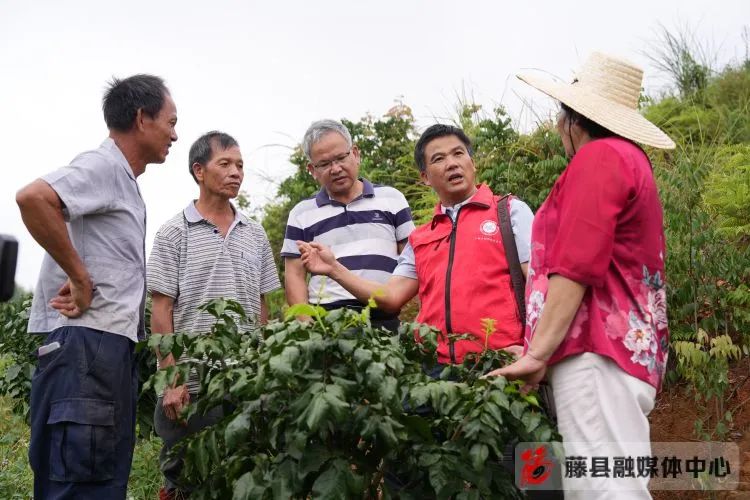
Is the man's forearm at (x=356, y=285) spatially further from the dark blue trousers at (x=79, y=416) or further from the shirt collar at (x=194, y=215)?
the dark blue trousers at (x=79, y=416)

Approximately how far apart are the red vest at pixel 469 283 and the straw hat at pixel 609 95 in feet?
2.37

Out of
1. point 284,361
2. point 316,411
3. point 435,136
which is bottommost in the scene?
point 316,411

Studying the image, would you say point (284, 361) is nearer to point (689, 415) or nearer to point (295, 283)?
point (295, 283)

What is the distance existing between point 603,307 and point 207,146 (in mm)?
2582

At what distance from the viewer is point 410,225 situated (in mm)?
4684

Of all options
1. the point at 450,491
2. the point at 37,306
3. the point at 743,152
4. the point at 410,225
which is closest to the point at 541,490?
the point at 450,491

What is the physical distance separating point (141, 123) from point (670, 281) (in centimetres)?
329

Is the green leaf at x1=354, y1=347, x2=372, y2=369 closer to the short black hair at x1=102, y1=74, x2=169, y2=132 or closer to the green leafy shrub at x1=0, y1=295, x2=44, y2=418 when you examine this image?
the short black hair at x1=102, y1=74, x2=169, y2=132

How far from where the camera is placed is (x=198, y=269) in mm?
4438

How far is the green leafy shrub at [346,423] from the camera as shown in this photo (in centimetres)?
277

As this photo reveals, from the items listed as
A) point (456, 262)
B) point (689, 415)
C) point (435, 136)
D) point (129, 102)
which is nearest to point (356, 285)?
point (456, 262)

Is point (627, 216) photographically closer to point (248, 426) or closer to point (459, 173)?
point (459, 173)

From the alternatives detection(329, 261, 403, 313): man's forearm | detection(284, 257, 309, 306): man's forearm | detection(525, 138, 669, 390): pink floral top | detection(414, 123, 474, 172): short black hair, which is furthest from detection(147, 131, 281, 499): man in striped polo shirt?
detection(525, 138, 669, 390): pink floral top

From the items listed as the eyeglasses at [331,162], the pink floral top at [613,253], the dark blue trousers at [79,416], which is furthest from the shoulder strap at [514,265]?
the dark blue trousers at [79,416]
